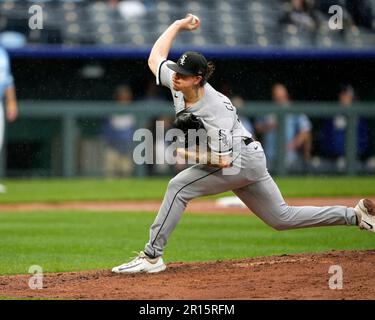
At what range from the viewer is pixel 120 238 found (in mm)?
9719

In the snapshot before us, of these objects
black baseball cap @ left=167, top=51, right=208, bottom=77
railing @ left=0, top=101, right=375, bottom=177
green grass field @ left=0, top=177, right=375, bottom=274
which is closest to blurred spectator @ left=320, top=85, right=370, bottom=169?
railing @ left=0, top=101, right=375, bottom=177

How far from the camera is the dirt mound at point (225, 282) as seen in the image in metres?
6.25

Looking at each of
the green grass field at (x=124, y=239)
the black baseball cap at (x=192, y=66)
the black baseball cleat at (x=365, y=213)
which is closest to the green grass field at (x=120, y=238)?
the green grass field at (x=124, y=239)

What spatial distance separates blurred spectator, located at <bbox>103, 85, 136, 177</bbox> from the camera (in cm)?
1655

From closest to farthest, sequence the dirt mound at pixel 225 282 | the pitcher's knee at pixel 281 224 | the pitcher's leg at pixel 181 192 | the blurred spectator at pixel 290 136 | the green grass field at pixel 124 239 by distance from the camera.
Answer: the dirt mound at pixel 225 282
the pitcher's leg at pixel 181 192
the pitcher's knee at pixel 281 224
the green grass field at pixel 124 239
the blurred spectator at pixel 290 136

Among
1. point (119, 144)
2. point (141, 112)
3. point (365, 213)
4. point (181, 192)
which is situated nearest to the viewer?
point (181, 192)

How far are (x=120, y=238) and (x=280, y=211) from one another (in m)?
2.97

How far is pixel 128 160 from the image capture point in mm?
16672

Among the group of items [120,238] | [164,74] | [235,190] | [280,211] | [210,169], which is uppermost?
Result: [164,74]

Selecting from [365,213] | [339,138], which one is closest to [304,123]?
[339,138]

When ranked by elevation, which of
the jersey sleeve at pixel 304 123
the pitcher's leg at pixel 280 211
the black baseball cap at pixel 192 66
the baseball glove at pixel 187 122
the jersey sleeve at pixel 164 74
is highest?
the black baseball cap at pixel 192 66

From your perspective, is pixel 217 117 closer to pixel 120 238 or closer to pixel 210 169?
pixel 210 169

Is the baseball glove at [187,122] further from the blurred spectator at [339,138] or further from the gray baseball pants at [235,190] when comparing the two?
the blurred spectator at [339,138]
